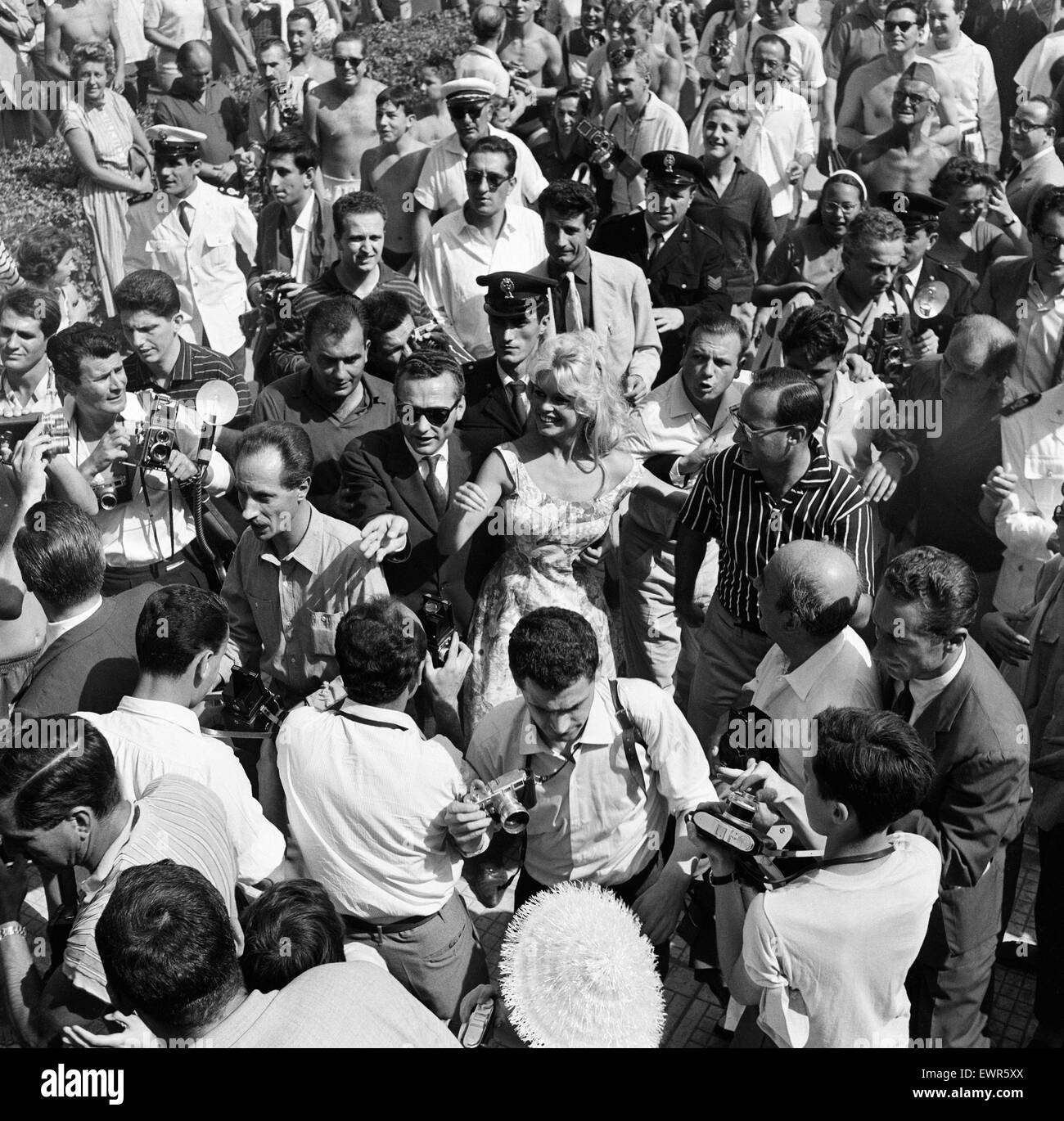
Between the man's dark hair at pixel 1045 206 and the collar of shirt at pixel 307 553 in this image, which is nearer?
the collar of shirt at pixel 307 553

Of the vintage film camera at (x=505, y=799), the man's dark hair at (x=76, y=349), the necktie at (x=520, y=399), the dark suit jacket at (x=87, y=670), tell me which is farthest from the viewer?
the necktie at (x=520, y=399)

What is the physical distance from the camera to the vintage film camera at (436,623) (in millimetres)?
3781

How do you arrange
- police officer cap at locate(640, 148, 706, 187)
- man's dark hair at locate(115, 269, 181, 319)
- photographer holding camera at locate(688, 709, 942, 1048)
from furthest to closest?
police officer cap at locate(640, 148, 706, 187) < man's dark hair at locate(115, 269, 181, 319) < photographer holding camera at locate(688, 709, 942, 1048)

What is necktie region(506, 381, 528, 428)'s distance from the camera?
16.2 feet

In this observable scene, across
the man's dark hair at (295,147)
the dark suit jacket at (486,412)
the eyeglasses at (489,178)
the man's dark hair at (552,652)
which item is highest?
the man's dark hair at (295,147)

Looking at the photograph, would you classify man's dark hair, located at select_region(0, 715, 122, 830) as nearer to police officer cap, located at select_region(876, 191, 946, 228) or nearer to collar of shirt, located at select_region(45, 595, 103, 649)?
collar of shirt, located at select_region(45, 595, 103, 649)

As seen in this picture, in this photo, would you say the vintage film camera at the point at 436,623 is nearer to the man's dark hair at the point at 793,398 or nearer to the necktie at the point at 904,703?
the man's dark hair at the point at 793,398

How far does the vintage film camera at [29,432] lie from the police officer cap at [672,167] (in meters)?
3.41

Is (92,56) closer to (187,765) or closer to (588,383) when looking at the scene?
(588,383)

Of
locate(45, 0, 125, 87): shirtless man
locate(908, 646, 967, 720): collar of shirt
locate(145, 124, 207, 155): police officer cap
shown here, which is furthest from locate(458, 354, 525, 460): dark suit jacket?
locate(45, 0, 125, 87): shirtless man

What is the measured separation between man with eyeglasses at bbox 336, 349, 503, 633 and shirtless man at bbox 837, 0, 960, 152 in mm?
4822

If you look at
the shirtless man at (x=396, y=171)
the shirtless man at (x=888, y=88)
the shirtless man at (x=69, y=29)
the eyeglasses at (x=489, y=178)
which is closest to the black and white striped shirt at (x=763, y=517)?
the eyeglasses at (x=489, y=178)

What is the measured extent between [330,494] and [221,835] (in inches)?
72.8

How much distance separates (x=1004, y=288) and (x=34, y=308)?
436cm
